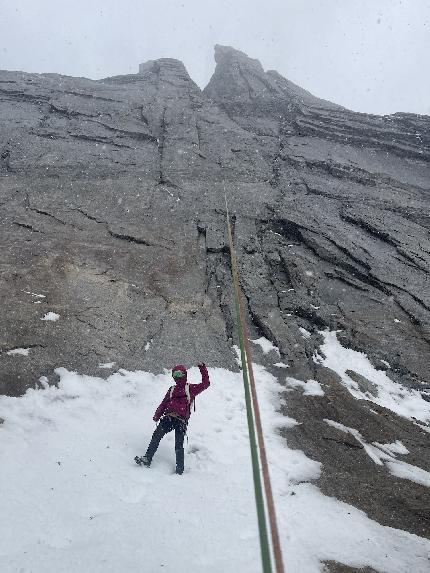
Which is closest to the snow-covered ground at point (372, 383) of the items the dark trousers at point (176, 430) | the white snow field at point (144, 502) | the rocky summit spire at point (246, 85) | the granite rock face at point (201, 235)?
the granite rock face at point (201, 235)

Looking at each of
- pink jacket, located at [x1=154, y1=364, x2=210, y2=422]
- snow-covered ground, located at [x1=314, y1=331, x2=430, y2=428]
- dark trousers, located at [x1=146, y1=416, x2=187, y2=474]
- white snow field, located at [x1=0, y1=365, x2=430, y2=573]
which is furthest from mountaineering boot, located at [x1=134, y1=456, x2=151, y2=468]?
snow-covered ground, located at [x1=314, y1=331, x2=430, y2=428]

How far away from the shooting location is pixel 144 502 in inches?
226

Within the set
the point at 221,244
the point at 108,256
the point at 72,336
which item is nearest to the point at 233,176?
the point at 221,244

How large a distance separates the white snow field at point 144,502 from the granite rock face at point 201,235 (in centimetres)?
70

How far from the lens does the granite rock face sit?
10375 millimetres

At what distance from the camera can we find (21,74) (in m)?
26.5

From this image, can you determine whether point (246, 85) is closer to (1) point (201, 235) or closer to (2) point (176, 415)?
(1) point (201, 235)

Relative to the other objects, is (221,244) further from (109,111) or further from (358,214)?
(109,111)

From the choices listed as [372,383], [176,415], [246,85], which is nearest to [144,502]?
[176,415]

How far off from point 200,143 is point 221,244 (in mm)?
8695

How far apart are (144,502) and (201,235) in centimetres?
1068

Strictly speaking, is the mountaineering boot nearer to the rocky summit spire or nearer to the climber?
the climber

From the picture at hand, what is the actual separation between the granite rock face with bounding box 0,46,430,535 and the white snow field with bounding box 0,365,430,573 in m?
0.70

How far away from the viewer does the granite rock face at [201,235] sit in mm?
10375
